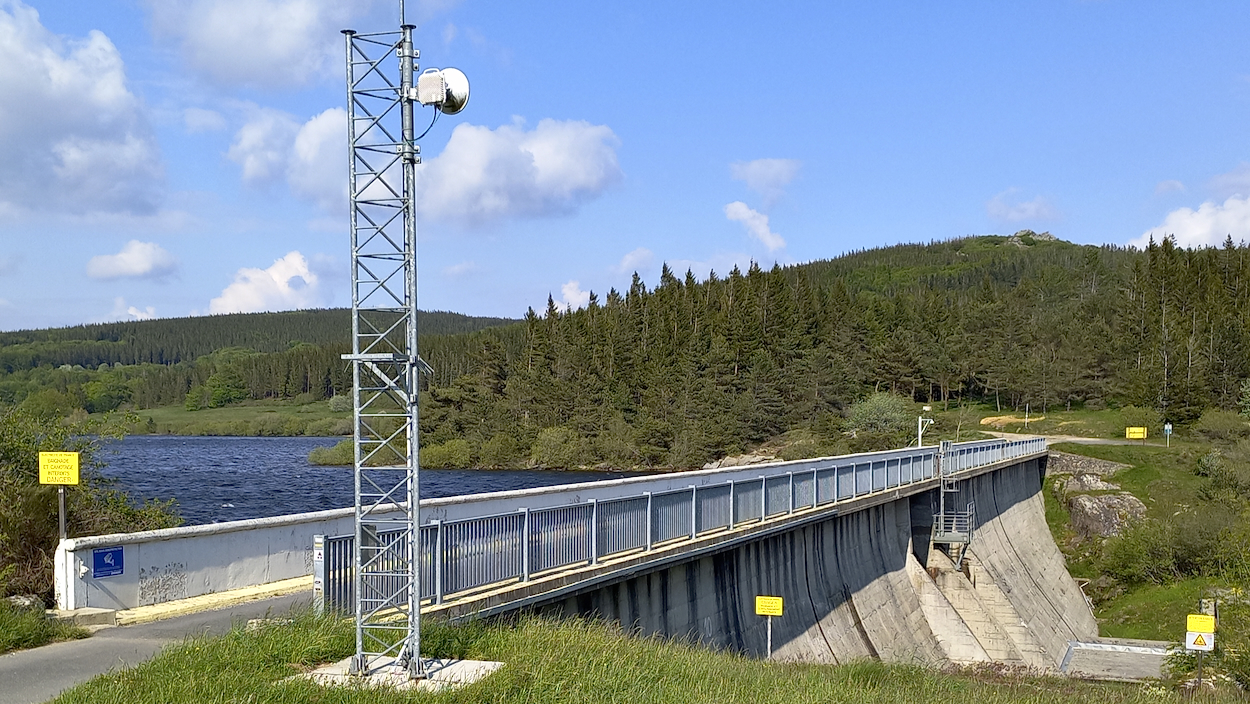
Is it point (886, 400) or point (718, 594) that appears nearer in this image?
point (718, 594)

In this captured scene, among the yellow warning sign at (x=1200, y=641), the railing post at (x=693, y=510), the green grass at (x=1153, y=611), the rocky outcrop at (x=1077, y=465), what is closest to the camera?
the railing post at (x=693, y=510)

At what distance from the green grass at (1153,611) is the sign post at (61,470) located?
129 ft

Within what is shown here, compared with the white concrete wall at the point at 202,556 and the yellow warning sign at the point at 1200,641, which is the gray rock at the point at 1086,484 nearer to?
the yellow warning sign at the point at 1200,641

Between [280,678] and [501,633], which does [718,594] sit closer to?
[501,633]

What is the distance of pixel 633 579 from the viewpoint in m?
16.0

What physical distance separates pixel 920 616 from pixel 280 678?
26.0m

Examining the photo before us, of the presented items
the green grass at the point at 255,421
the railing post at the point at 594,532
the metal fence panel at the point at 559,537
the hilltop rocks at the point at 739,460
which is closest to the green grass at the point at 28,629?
the metal fence panel at the point at 559,537

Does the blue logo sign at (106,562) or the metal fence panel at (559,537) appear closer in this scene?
the blue logo sign at (106,562)

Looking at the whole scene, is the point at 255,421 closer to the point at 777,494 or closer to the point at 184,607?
the point at 777,494

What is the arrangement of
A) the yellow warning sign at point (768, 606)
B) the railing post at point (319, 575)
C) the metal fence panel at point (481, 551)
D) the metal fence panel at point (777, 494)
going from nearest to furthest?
the railing post at point (319, 575) → the metal fence panel at point (481, 551) → the yellow warning sign at point (768, 606) → the metal fence panel at point (777, 494)

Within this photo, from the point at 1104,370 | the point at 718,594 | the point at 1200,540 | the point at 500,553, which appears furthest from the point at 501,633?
the point at 1104,370

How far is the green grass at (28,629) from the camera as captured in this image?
10.5 m

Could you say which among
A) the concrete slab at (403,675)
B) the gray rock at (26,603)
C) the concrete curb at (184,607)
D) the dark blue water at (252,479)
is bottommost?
the dark blue water at (252,479)

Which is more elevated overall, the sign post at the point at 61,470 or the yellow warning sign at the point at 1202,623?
the sign post at the point at 61,470
